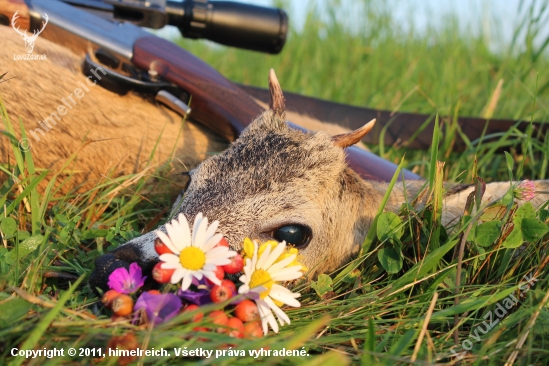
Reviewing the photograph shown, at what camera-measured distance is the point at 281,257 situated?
2412 mm

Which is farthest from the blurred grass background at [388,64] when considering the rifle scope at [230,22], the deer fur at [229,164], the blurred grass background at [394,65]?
the deer fur at [229,164]

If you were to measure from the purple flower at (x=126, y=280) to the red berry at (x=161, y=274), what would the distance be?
72 millimetres

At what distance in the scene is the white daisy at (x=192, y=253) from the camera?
2156mm

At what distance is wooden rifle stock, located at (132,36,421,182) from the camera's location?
4.05 meters

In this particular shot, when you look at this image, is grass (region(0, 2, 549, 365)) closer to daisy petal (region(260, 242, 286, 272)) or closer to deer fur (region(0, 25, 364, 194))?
deer fur (region(0, 25, 364, 194))

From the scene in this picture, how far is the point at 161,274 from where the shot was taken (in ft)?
7.16

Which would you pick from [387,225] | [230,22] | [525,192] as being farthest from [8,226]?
[230,22]

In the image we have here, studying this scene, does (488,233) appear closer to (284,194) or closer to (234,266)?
(284,194)

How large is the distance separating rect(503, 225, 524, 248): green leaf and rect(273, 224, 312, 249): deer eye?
94cm

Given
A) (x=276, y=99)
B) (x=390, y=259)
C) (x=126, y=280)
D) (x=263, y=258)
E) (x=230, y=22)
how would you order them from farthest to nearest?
(x=230, y=22) → (x=276, y=99) → (x=390, y=259) → (x=263, y=258) → (x=126, y=280)

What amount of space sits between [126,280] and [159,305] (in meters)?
0.23

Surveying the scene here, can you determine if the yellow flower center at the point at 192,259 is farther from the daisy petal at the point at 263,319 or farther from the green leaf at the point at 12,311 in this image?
the green leaf at the point at 12,311

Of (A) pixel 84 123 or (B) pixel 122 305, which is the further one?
(A) pixel 84 123

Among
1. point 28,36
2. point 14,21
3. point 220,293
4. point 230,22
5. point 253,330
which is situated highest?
point 230,22
